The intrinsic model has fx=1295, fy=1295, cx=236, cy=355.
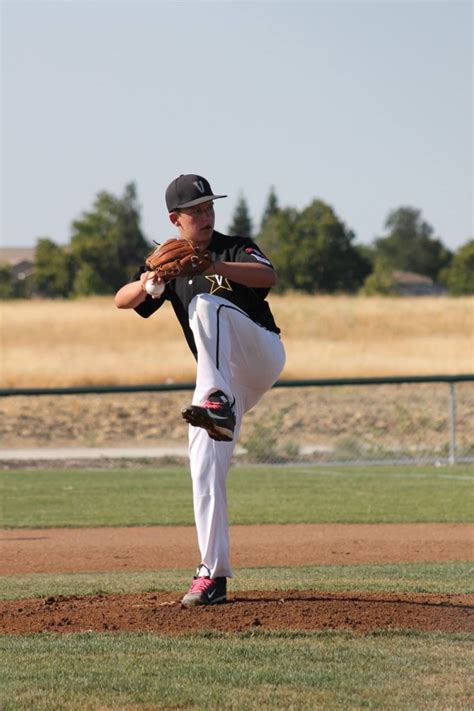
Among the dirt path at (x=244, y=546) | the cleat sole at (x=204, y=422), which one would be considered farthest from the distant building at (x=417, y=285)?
the cleat sole at (x=204, y=422)

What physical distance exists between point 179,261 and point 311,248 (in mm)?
62495

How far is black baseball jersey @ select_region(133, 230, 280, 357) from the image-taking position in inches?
234

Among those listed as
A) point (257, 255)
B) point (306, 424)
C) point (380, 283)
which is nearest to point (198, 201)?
point (257, 255)

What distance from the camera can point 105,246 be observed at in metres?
76.6

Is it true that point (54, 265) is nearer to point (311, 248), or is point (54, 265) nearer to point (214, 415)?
point (311, 248)

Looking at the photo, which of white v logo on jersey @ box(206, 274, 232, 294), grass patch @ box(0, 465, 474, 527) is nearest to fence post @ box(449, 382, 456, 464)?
grass patch @ box(0, 465, 474, 527)

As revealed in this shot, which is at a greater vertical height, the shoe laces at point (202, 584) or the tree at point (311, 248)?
the tree at point (311, 248)

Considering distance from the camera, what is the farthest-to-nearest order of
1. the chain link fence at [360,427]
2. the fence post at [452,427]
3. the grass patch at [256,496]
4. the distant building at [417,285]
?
the distant building at [417,285] → the chain link fence at [360,427] → the fence post at [452,427] → the grass patch at [256,496]

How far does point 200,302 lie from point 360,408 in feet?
60.5

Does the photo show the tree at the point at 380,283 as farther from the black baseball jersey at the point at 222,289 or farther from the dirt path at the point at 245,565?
the black baseball jersey at the point at 222,289

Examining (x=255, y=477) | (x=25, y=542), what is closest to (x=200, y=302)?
(x=25, y=542)

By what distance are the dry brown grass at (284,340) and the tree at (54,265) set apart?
2436 cm

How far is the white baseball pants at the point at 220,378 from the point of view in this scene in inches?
228

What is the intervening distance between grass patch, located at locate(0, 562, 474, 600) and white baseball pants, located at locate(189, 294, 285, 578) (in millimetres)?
1080
